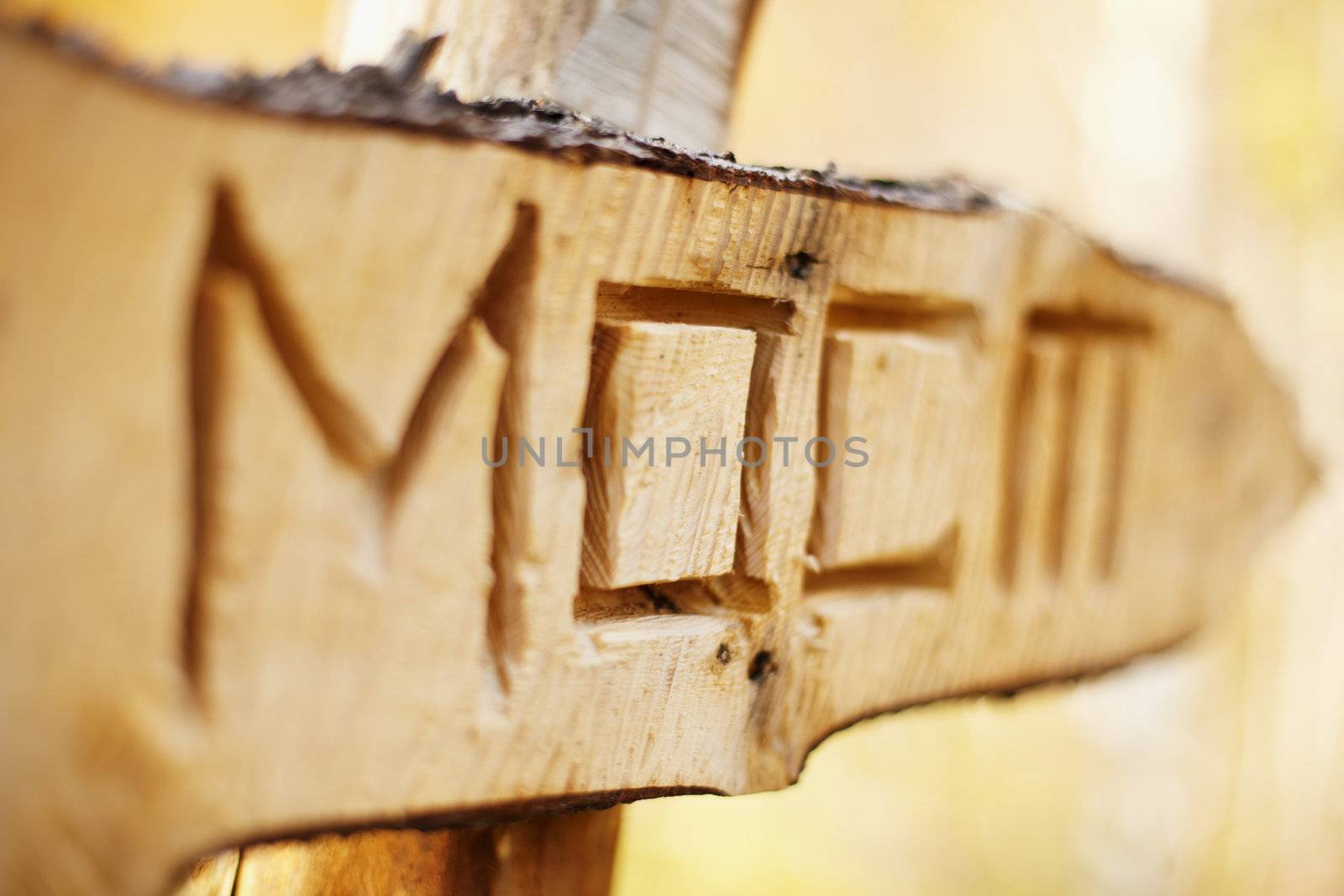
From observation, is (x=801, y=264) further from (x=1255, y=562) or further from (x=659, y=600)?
(x=1255, y=562)

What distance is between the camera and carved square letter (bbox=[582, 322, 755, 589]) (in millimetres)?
606

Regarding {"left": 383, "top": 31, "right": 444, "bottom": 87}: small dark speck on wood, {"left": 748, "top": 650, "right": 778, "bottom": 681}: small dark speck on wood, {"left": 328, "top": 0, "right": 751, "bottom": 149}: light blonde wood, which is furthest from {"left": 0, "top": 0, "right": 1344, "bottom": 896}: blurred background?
{"left": 383, "top": 31, "right": 444, "bottom": 87}: small dark speck on wood

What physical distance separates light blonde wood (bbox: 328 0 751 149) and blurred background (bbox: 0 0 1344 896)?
1.95ft

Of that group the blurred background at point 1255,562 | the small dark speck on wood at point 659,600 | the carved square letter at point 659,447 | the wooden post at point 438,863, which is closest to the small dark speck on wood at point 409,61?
the carved square letter at point 659,447

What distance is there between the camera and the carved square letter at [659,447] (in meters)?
0.61

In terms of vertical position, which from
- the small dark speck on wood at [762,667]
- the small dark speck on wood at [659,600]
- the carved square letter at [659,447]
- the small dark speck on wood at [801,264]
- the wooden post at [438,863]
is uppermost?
the small dark speck on wood at [801,264]

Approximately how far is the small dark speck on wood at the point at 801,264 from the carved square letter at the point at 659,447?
0.20ft

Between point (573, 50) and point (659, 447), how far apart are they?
347 mm

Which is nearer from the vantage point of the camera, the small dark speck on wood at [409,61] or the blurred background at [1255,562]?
the small dark speck on wood at [409,61]

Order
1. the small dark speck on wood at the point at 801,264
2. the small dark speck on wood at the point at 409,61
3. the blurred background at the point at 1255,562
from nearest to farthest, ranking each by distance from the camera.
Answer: the small dark speck on wood at the point at 409,61 → the small dark speck on wood at the point at 801,264 → the blurred background at the point at 1255,562

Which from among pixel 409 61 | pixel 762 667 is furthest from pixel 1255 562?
pixel 409 61

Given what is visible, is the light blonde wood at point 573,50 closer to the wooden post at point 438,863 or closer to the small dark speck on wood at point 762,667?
the small dark speck on wood at point 762,667

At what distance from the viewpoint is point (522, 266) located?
0.55m

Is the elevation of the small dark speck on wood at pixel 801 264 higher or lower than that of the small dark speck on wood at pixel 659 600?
higher
